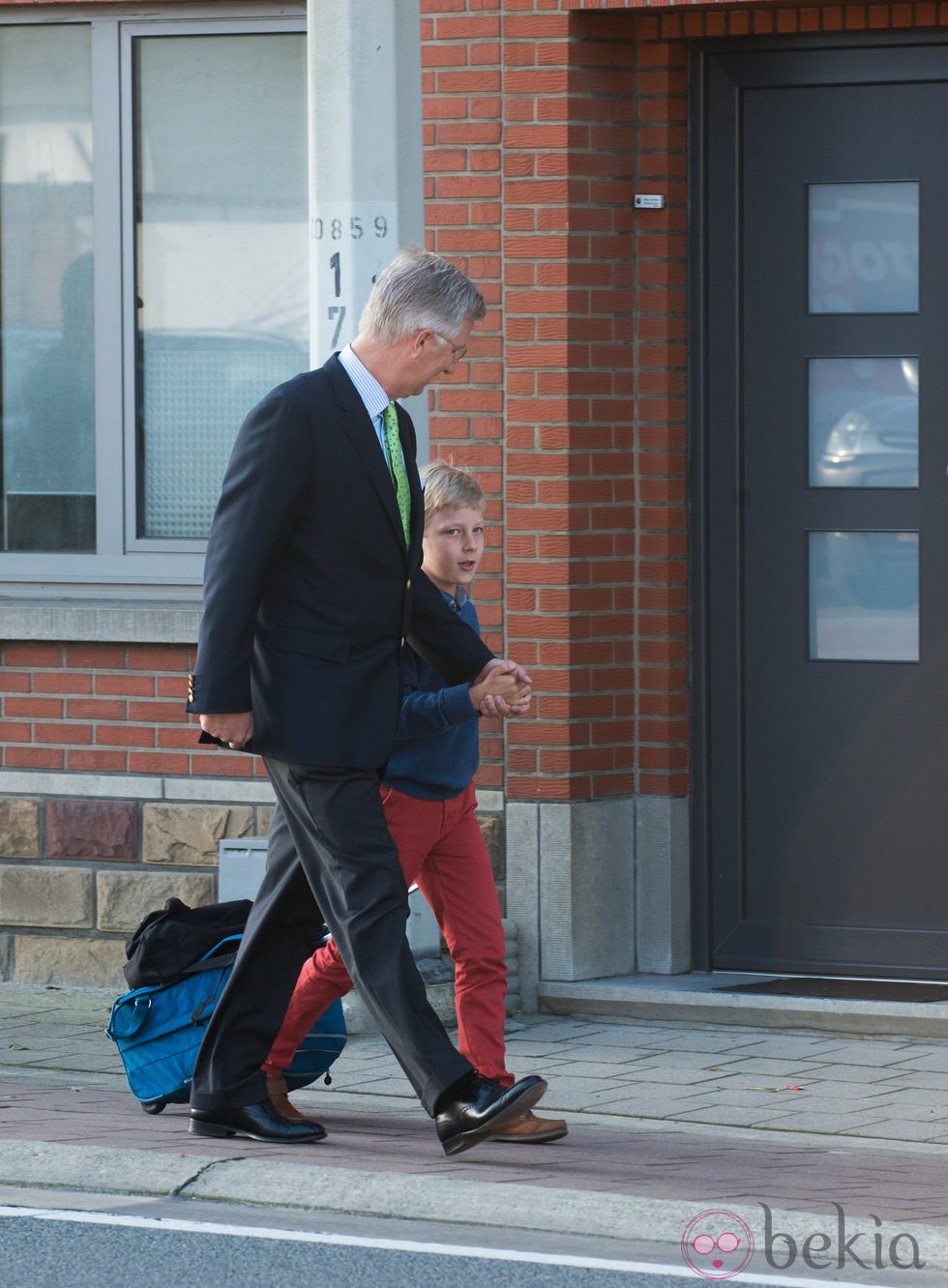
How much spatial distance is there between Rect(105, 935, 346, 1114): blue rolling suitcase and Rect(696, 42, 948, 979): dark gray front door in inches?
84.0

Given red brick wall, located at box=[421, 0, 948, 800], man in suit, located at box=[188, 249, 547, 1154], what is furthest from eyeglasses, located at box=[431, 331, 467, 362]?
red brick wall, located at box=[421, 0, 948, 800]

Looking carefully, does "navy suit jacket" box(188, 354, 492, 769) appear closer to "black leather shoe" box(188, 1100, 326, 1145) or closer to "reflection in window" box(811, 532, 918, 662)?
"black leather shoe" box(188, 1100, 326, 1145)

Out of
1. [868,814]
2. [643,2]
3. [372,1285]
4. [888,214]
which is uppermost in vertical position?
[643,2]

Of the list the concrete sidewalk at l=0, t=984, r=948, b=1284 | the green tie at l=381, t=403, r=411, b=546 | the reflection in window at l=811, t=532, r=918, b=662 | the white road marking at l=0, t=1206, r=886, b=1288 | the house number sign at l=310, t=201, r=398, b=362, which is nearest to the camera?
the white road marking at l=0, t=1206, r=886, b=1288

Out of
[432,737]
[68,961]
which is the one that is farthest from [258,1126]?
[68,961]

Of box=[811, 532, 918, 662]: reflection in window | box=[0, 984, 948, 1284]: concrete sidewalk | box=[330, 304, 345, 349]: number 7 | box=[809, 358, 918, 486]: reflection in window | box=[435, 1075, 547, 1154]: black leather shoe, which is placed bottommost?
box=[0, 984, 948, 1284]: concrete sidewalk

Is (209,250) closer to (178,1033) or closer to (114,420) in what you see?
(114,420)

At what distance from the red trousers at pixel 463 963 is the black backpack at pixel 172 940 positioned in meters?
0.33

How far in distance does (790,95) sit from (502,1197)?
3.93 m

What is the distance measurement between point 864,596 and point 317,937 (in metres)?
2.66

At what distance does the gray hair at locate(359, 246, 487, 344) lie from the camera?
536cm

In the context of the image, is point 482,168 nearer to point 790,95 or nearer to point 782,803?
point 790,95

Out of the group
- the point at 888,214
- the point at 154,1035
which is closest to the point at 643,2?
the point at 888,214

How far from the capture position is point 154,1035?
591 cm
